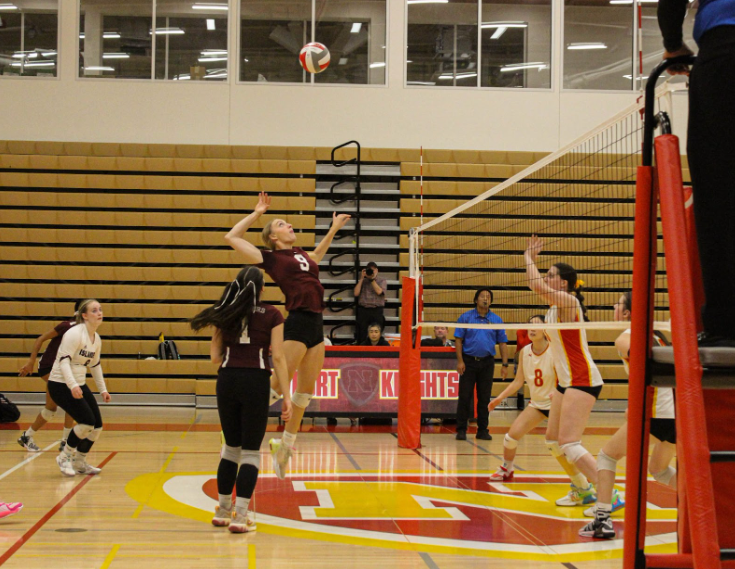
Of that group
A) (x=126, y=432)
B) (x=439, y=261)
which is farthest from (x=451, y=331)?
(x=126, y=432)

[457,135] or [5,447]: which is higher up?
[457,135]

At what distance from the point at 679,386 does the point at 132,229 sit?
41.8 ft

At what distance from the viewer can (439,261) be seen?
1290cm

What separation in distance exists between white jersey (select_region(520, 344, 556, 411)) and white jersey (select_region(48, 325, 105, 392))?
12.9ft

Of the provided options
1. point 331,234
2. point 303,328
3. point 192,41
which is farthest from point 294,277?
point 192,41

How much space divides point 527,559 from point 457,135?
1036 cm

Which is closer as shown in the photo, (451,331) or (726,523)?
(726,523)

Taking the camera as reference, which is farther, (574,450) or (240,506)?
(574,450)

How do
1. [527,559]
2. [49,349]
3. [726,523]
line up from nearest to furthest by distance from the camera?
1. [726,523]
2. [527,559]
3. [49,349]

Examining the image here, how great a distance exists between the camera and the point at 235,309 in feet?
16.6

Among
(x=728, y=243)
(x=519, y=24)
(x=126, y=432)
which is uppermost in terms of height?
(x=519, y=24)

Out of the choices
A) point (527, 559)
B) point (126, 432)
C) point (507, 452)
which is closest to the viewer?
point (527, 559)

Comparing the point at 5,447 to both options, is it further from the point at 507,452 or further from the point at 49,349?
the point at 507,452

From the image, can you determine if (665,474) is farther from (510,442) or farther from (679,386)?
(679,386)
